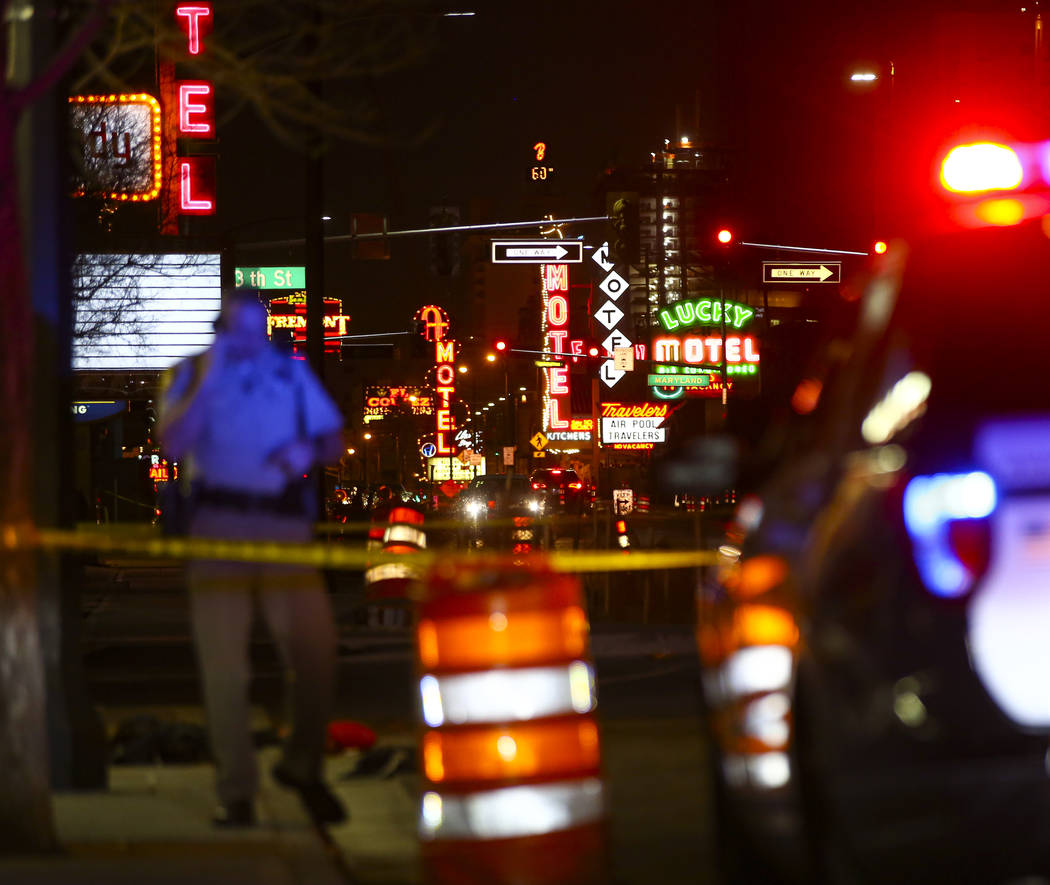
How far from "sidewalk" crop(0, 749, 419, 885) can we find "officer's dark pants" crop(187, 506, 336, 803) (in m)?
0.26

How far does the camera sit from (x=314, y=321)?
22.4 meters

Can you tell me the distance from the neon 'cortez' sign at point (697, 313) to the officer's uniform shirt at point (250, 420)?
58112 millimetres

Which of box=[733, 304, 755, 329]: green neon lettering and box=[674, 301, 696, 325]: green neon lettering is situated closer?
box=[674, 301, 696, 325]: green neon lettering

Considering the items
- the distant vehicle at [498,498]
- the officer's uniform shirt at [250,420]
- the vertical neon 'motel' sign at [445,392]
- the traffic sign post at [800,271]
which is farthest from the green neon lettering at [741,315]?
the officer's uniform shirt at [250,420]

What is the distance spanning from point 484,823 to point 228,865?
1.43 m

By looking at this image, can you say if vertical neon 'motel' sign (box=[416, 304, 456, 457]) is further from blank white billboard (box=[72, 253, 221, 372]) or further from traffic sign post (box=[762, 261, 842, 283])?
blank white billboard (box=[72, 253, 221, 372])

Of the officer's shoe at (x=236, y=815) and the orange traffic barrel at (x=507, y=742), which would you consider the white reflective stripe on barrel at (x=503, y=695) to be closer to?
the orange traffic barrel at (x=507, y=742)

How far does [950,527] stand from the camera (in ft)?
11.0

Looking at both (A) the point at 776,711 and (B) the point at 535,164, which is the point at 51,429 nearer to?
(A) the point at 776,711

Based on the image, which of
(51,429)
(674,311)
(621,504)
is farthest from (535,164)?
(51,429)

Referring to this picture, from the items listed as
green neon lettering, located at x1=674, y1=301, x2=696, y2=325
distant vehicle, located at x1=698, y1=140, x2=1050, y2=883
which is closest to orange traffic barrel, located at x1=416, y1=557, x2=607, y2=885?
distant vehicle, located at x1=698, y1=140, x2=1050, y2=883

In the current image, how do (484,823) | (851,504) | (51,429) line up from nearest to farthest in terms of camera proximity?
(851,504)
(484,823)
(51,429)

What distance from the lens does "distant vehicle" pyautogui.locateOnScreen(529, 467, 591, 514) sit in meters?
41.4

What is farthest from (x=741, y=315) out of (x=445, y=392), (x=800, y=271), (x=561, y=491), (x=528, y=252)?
(x=528, y=252)
